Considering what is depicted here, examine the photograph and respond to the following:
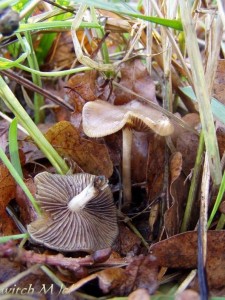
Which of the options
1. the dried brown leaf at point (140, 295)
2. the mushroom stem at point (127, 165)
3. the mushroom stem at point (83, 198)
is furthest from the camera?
the mushroom stem at point (127, 165)

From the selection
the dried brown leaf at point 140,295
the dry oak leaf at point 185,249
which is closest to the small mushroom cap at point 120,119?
the dry oak leaf at point 185,249

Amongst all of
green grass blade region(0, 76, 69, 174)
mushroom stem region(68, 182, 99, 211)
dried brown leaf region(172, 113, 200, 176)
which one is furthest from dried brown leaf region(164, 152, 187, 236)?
green grass blade region(0, 76, 69, 174)

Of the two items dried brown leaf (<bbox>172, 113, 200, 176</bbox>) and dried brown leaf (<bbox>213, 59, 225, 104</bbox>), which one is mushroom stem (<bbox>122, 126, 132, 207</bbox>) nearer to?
dried brown leaf (<bbox>172, 113, 200, 176</bbox>)

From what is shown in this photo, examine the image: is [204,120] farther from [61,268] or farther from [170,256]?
[61,268]

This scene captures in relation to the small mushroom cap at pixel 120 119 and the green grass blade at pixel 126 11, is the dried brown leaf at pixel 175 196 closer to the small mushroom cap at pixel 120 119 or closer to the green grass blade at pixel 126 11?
the small mushroom cap at pixel 120 119

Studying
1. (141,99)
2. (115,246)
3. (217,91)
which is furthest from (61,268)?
(217,91)

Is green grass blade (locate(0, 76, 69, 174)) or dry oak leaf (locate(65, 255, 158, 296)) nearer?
dry oak leaf (locate(65, 255, 158, 296))
